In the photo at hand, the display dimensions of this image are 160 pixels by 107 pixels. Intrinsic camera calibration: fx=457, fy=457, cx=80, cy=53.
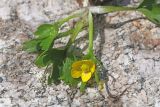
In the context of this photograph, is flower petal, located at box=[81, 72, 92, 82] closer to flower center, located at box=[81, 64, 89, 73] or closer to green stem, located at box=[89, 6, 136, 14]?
flower center, located at box=[81, 64, 89, 73]

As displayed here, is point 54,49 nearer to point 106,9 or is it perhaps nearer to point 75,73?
point 75,73

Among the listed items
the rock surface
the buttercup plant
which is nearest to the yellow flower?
the buttercup plant

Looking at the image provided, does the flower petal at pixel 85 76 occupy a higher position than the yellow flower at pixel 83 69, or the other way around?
the yellow flower at pixel 83 69

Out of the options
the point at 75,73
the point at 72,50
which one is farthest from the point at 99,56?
the point at 75,73

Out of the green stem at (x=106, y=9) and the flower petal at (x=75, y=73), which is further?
the green stem at (x=106, y=9)

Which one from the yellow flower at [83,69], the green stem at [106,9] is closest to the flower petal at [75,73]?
the yellow flower at [83,69]

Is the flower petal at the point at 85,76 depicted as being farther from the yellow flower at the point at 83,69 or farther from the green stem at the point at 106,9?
the green stem at the point at 106,9
